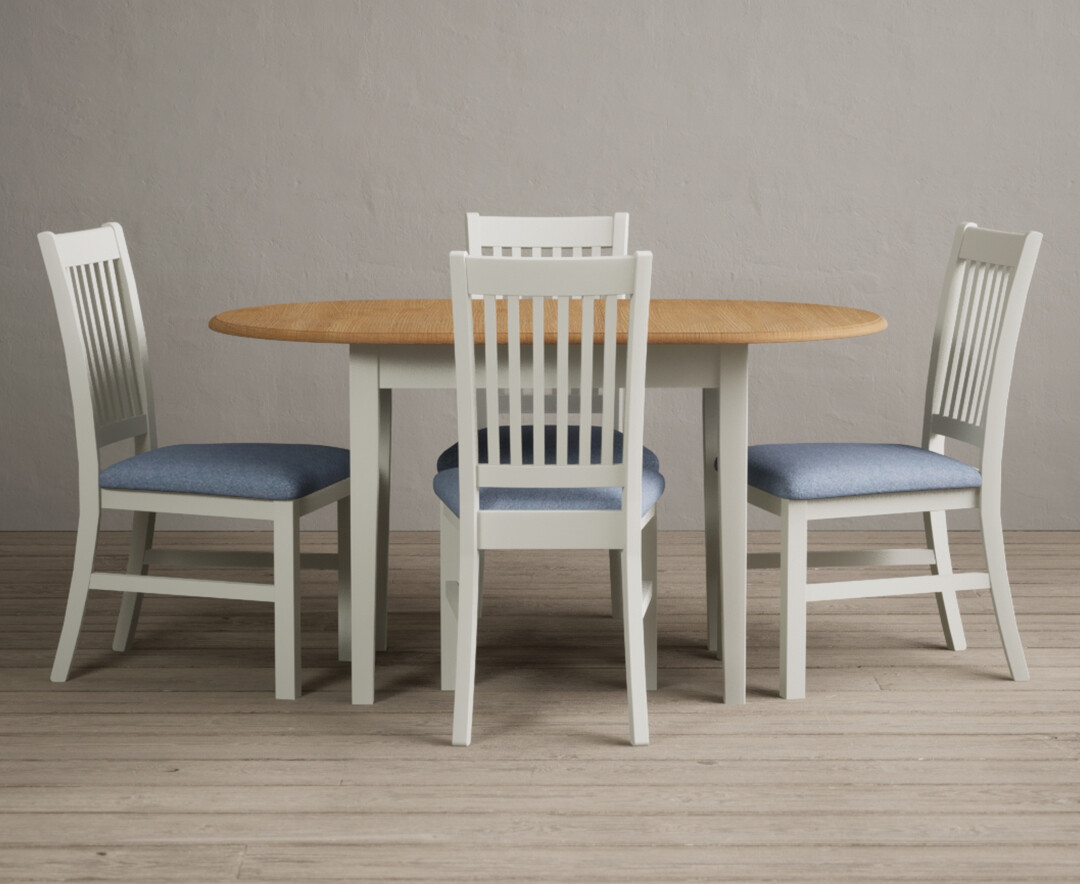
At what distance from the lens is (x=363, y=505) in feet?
7.98

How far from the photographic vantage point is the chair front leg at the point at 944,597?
281cm

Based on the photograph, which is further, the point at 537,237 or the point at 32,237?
the point at 32,237

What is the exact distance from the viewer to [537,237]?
3113 mm

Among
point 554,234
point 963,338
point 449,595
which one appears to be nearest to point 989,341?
point 963,338

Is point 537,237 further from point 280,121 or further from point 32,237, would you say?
point 32,237

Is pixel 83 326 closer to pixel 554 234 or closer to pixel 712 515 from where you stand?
pixel 554 234

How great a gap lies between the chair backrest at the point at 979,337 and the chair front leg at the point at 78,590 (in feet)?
5.76

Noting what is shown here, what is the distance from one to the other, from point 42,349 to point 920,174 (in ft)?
9.02

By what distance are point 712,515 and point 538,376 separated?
2.59 feet

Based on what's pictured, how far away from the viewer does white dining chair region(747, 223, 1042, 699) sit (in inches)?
97.0

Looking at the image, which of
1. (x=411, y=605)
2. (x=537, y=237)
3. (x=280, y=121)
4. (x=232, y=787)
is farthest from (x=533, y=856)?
(x=280, y=121)

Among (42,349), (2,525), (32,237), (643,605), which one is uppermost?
(32,237)

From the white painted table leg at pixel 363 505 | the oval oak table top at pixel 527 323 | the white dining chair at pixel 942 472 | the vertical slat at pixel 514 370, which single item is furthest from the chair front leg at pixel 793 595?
the white painted table leg at pixel 363 505

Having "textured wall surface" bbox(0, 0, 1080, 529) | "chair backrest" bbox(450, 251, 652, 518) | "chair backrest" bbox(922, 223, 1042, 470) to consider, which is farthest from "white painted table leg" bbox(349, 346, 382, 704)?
"textured wall surface" bbox(0, 0, 1080, 529)
